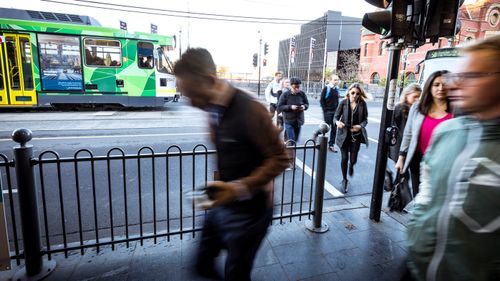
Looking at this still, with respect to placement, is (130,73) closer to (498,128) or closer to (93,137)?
(93,137)

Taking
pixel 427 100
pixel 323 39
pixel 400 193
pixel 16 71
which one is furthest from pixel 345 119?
pixel 323 39

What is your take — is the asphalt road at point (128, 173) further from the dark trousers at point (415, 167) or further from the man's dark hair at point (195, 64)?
the dark trousers at point (415, 167)

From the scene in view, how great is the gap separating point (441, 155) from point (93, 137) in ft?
30.5

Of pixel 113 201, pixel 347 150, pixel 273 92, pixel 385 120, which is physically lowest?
pixel 113 201

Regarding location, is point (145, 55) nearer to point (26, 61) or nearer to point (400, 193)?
point (26, 61)

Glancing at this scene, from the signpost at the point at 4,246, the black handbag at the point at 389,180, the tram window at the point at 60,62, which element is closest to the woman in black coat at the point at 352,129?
the black handbag at the point at 389,180

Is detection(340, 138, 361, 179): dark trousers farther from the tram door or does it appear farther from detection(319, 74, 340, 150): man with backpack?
the tram door

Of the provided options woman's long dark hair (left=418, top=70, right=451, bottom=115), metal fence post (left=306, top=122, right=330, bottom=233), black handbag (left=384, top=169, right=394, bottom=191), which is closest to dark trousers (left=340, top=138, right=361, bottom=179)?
black handbag (left=384, top=169, right=394, bottom=191)

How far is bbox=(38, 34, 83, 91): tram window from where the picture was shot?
43.1 ft

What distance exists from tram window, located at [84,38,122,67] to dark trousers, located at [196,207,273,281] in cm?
1408

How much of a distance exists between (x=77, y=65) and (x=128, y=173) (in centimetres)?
994

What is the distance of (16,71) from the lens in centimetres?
1280

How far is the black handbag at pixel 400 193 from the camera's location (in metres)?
4.00

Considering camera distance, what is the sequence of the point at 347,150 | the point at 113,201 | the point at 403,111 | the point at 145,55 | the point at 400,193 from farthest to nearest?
the point at 145,55
the point at 347,150
the point at 113,201
the point at 403,111
the point at 400,193
